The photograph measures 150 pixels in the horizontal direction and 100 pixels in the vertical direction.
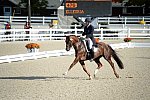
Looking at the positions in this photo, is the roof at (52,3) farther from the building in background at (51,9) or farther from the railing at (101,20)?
the railing at (101,20)

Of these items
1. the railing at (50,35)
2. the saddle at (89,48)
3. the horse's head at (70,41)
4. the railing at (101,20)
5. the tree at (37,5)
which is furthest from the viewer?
the tree at (37,5)

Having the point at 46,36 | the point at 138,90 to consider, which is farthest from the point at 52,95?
the point at 46,36

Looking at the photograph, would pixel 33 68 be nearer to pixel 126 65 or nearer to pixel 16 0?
pixel 126 65

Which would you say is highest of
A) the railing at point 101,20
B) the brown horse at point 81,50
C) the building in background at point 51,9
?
the building in background at point 51,9

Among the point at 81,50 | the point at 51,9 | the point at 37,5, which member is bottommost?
the point at 81,50

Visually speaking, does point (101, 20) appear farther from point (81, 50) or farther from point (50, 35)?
point (81, 50)

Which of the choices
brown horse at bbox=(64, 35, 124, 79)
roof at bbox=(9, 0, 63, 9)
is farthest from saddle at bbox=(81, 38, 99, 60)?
roof at bbox=(9, 0, 63, 9)

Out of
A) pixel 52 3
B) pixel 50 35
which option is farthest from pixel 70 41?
pixel 52 3

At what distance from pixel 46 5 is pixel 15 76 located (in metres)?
48.7

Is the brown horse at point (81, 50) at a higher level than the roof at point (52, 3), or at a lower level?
Result: lower

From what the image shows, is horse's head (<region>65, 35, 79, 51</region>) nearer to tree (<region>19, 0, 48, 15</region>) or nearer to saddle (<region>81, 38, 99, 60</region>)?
saddle (<region>81, 38, 99, 60</region>)

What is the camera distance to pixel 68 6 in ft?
113

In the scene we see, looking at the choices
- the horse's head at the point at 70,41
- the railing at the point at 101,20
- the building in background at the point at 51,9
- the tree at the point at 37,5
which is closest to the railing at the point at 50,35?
the railing at the point at 101,20

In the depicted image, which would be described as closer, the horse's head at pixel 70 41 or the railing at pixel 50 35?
the horse's head at pixel 70 41
